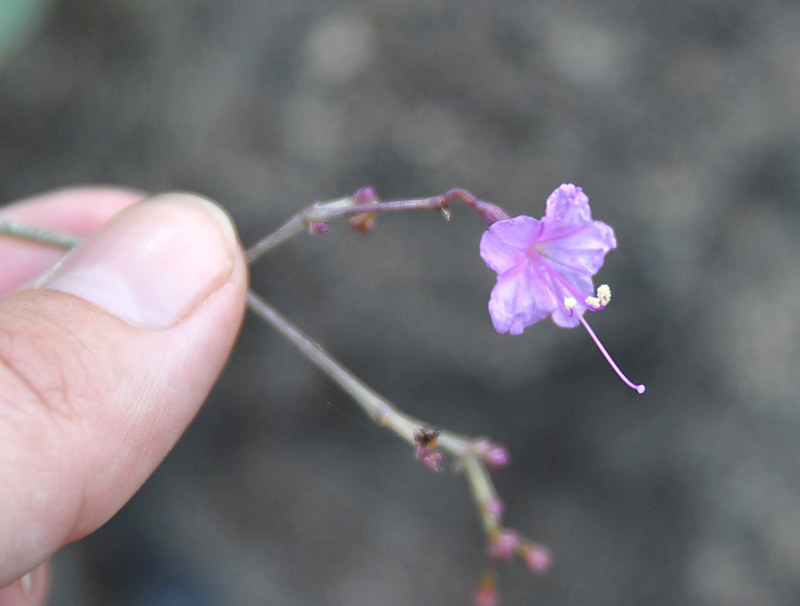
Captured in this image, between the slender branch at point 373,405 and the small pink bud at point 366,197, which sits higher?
the small pink bud at point 366,197

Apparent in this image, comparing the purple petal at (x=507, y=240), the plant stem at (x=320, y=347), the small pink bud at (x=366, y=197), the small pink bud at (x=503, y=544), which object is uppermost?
the purple petal at (x=507, y=240)

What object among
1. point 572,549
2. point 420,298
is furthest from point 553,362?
point 572,549

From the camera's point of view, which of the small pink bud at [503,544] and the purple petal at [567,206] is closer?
the purple petal at [567,206]

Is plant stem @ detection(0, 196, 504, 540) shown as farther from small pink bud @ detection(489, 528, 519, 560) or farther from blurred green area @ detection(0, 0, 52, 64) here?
blurred green area @ detection(0, 0, 52, 64)

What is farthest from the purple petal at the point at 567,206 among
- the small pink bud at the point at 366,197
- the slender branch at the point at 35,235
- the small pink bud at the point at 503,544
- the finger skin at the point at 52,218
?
the finger skin at the point at 52,218

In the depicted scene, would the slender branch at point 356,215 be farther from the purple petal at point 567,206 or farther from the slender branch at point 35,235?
the purple petal at point 567,206

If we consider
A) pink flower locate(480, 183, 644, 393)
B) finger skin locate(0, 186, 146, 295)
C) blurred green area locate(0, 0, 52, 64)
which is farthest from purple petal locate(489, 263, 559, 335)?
blurred green area locate(0, 0, 52, 64)

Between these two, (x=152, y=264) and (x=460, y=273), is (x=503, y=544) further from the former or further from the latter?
(x=460, y=273)

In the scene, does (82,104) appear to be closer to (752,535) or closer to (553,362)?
(553,362)
